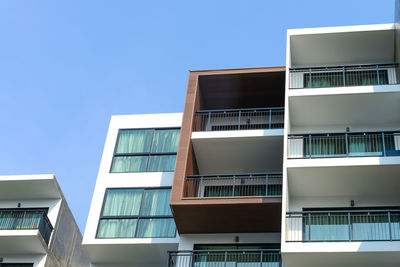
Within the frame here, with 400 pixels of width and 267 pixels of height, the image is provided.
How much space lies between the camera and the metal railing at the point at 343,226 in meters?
18.1

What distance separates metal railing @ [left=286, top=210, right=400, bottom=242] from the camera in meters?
18.1

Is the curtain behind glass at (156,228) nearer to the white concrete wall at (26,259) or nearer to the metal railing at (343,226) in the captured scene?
the white concrete wall at (26,259)

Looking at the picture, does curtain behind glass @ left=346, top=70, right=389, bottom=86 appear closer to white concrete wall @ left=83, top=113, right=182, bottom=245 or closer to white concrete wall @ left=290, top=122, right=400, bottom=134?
white concrete wall @ left=290, top=122, right=400, bottom=134

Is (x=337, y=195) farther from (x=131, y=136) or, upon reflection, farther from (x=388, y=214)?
(x=131, y=136)

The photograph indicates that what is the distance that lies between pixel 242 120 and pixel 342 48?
4.95m

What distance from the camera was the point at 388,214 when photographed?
58.7 ft

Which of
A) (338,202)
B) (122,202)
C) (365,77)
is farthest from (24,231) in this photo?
(365,77)

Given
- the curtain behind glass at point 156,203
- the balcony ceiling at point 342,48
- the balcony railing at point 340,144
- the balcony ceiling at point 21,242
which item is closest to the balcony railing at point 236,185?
the balcony railing at point 340,144

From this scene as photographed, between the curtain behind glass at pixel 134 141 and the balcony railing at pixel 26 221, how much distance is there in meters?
3.98

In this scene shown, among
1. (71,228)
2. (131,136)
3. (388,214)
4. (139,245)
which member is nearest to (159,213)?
(139,245)

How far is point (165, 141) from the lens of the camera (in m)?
24.1

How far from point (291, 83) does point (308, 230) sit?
20.5 feet

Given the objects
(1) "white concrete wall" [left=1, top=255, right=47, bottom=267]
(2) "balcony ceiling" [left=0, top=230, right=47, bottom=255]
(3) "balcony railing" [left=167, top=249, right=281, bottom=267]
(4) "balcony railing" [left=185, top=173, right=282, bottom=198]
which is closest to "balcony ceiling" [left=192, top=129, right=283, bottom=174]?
(4) "balcony railing" [left=185, top=173, right=282, bottom=198]

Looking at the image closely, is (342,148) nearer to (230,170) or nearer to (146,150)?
(230,170)
